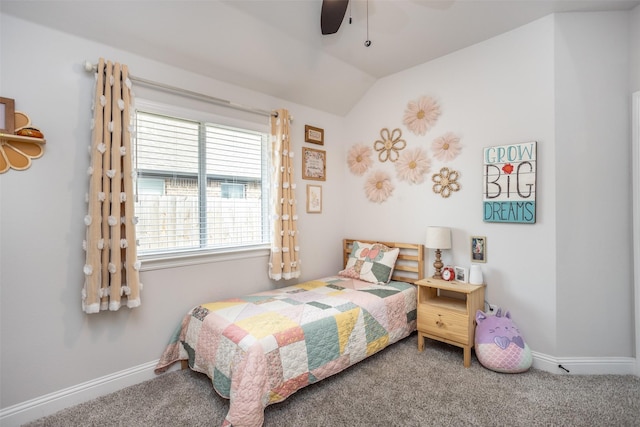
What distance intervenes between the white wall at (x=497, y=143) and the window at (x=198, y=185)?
5.07ft

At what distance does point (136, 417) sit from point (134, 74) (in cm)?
233

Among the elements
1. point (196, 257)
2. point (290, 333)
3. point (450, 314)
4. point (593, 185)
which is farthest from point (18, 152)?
point (593, 185)

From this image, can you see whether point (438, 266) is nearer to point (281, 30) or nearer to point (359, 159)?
point (359, 159)

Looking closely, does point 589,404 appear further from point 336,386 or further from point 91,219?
point 91,219

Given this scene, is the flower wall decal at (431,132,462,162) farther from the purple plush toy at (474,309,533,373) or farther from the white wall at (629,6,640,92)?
the purple plush toy at (474,309,533,373)

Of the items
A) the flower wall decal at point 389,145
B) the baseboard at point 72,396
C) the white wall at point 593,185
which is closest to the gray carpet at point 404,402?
the baseboard at point 72,396

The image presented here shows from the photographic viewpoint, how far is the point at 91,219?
1.96 metres

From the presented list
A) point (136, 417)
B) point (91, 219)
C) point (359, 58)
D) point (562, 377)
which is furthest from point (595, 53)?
point (136, 417)

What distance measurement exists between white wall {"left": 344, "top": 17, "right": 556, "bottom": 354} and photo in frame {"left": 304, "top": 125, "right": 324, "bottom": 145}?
79 cm

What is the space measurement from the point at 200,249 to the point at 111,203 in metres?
0.79

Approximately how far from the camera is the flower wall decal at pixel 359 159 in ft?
11.8

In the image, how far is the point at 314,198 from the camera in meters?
3.50

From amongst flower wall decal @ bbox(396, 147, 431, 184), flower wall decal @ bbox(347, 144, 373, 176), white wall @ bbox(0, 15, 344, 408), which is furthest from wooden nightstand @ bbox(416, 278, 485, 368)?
white wall @ bbox(0, 15, 344, 408)

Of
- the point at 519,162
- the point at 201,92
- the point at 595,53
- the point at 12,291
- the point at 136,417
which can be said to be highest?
the point at 595,53
